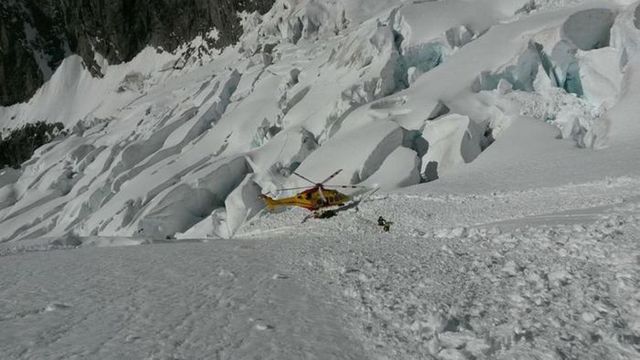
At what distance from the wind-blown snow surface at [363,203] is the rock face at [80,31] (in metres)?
7.79

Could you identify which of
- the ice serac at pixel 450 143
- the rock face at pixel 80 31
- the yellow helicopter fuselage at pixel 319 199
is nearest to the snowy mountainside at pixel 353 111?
the ice serac at pixel 450 143

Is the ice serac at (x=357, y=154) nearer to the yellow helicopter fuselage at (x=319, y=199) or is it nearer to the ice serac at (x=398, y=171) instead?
the ice serac at (x=398, y=171)

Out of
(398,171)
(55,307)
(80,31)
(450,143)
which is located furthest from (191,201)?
(80,31)

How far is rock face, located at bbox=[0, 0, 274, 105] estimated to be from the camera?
202ft

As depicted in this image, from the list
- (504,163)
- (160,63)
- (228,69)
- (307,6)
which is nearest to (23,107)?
(160,63)

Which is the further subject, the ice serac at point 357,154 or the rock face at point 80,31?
the rock face at point 80,31

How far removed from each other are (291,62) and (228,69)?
31.3 ft

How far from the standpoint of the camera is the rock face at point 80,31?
61500mm

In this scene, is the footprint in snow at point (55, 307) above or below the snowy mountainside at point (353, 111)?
above

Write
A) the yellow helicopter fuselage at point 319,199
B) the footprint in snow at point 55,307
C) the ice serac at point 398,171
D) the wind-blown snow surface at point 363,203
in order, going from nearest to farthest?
the wind-blown snow surface at point 363,203
the footprint in snow at point 55,307
the yellow helicopter fuselage at point 319,199
the ice serac at point 398,171

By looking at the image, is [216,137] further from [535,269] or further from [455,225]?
[535,269]

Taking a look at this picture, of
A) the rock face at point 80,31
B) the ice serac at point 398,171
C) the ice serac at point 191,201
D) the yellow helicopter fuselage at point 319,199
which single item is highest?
the rock face at point 80,31

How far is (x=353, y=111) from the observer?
27.9 metres

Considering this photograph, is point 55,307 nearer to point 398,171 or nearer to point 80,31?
point 398,171
